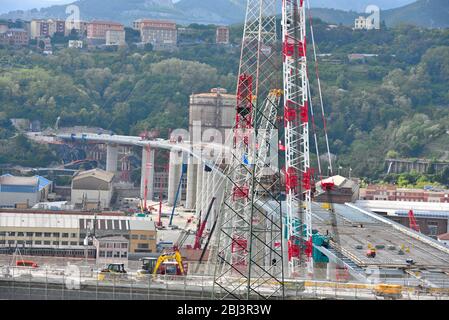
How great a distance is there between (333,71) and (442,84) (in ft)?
16.4

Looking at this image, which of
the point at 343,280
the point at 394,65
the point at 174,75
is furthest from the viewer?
the point at 394,65

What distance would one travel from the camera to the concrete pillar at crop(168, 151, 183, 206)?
38.4 metres

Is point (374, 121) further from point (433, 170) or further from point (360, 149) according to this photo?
point (433, 170)

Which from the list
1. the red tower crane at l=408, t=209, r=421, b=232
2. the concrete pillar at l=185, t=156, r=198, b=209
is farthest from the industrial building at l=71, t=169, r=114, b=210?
the red tower crane at l=408, t=209, r=421, b=232

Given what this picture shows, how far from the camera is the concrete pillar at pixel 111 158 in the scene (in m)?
44.7

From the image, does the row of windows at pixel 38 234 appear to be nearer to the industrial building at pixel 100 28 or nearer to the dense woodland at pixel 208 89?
the dense woodland at pixel 208 89

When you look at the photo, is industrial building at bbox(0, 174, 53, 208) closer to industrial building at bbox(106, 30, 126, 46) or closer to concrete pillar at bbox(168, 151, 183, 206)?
concrete pillar at bbox(168, 151, 183, 206)

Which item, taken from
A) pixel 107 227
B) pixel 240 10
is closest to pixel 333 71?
pixel 107 227

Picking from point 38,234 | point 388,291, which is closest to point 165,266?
point 388,291

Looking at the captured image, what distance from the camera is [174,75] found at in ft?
183

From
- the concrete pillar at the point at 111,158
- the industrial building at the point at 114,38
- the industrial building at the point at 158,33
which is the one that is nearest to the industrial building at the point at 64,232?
the concrete pillar at the point at 111,158

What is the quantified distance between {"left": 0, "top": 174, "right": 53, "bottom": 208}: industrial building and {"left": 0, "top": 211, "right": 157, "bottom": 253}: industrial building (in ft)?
Answer: 25.2

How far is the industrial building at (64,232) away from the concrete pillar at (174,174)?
11.0 meters

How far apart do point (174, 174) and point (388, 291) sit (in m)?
24.2
